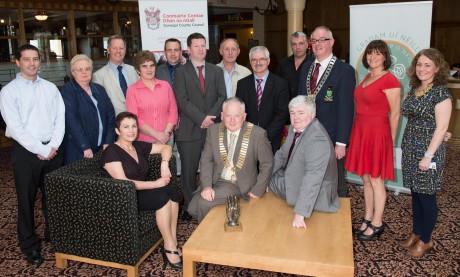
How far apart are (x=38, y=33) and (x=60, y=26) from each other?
445 mm

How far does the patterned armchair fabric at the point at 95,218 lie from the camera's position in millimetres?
2871

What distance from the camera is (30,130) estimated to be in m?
3.14

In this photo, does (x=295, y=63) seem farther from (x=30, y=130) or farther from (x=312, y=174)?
(x=30, y=130)

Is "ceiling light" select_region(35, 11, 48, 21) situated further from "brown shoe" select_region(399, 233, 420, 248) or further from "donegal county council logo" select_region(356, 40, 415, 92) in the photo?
"brown shoe" select_region(399, 233, 420, 248)

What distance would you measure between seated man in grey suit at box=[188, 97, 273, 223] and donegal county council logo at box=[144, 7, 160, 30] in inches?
84.8

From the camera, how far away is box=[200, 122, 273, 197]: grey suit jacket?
3307 millimetres

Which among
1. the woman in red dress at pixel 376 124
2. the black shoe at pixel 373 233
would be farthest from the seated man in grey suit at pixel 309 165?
the black shoe at pixel 373 233

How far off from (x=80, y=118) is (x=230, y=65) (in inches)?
65.2

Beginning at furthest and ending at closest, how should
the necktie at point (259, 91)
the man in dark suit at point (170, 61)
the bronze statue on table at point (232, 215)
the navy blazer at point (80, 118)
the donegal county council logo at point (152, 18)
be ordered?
the donegal county council logo at point (152, 18)
the man in dark suit at point (170, 61)
the necktie at point (259, 91)
the navy blazer at point (80, 118)
the bronze statue on table at point (232, 215)

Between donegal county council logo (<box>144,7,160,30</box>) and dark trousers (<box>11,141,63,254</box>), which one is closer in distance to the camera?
dark trousers (<box>11,141,63,254</box>)

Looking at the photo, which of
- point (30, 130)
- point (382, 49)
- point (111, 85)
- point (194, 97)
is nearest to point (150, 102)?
point (194, 97)

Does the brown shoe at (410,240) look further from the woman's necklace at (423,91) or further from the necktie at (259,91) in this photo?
the necktie at (259,91)

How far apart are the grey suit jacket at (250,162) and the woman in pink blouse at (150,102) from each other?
0.65 m

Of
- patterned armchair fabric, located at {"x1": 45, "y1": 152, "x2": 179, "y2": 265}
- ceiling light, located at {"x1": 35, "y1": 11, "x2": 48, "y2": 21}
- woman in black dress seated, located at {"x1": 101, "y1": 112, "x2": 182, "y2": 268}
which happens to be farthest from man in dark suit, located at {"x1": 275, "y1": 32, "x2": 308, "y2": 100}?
ceiling light, located at {"x1": 35, "y1": 11, "x2": 48, "y2": 21}
